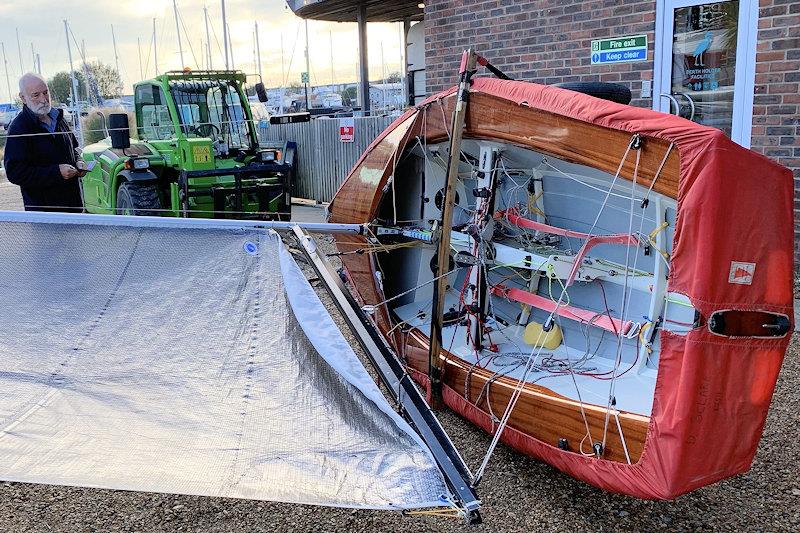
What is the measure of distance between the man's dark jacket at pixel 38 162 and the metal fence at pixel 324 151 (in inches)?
271

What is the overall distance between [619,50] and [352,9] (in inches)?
286

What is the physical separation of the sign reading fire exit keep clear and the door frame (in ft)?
0.49

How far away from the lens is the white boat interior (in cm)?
380

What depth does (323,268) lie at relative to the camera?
3.07 metres

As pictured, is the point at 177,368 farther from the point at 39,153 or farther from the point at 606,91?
the point at 39,153

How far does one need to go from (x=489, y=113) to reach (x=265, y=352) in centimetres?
172

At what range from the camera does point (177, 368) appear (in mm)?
2805

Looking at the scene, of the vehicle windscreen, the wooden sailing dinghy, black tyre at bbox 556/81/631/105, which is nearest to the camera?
the wooden sailing dinghy

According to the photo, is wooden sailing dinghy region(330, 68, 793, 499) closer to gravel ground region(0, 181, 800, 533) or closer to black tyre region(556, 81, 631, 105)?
gravel ground region(0, 181, 800, 533)

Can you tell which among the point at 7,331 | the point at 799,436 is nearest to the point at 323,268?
the point at 7,331

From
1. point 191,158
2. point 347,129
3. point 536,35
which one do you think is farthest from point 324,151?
point 536,35

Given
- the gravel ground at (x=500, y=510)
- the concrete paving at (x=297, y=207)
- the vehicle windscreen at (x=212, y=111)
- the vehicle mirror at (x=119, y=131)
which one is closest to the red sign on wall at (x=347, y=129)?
the concrete paving at (x=297, y=207)

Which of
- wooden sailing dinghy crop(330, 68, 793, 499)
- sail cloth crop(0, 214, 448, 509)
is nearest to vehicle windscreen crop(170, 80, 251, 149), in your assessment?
wooden sailing dinghy crop(330, 68, 793, 499)

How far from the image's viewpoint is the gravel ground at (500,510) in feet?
10.6
